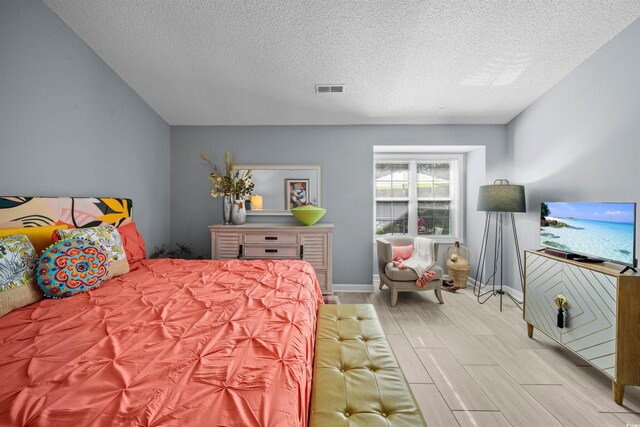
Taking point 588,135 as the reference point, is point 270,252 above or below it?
below

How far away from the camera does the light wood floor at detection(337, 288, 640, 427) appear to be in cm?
149

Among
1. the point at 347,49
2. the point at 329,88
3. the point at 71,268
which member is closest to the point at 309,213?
the point at 329,88

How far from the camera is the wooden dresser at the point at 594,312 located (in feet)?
5.13

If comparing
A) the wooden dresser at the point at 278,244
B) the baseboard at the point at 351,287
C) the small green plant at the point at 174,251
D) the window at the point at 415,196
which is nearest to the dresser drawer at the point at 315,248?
the wooden dresser at the point at 278,244

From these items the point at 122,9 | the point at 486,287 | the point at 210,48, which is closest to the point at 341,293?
the point at 486,287

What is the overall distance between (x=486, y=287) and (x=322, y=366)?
338cm

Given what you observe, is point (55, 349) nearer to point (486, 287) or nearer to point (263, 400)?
point (263, 400)

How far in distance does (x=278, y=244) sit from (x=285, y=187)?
2.86ft

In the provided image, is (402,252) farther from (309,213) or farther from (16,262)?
(16,262)

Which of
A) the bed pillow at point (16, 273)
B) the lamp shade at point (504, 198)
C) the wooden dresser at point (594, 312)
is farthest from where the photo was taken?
the lamp shade at point (504, 198)

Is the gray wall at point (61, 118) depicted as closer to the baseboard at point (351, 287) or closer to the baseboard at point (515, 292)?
the baseboard at point (351, 287)

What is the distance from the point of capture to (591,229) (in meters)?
1.93

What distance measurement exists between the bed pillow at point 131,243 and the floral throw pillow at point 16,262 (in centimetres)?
77

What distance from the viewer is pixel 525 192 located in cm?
311
